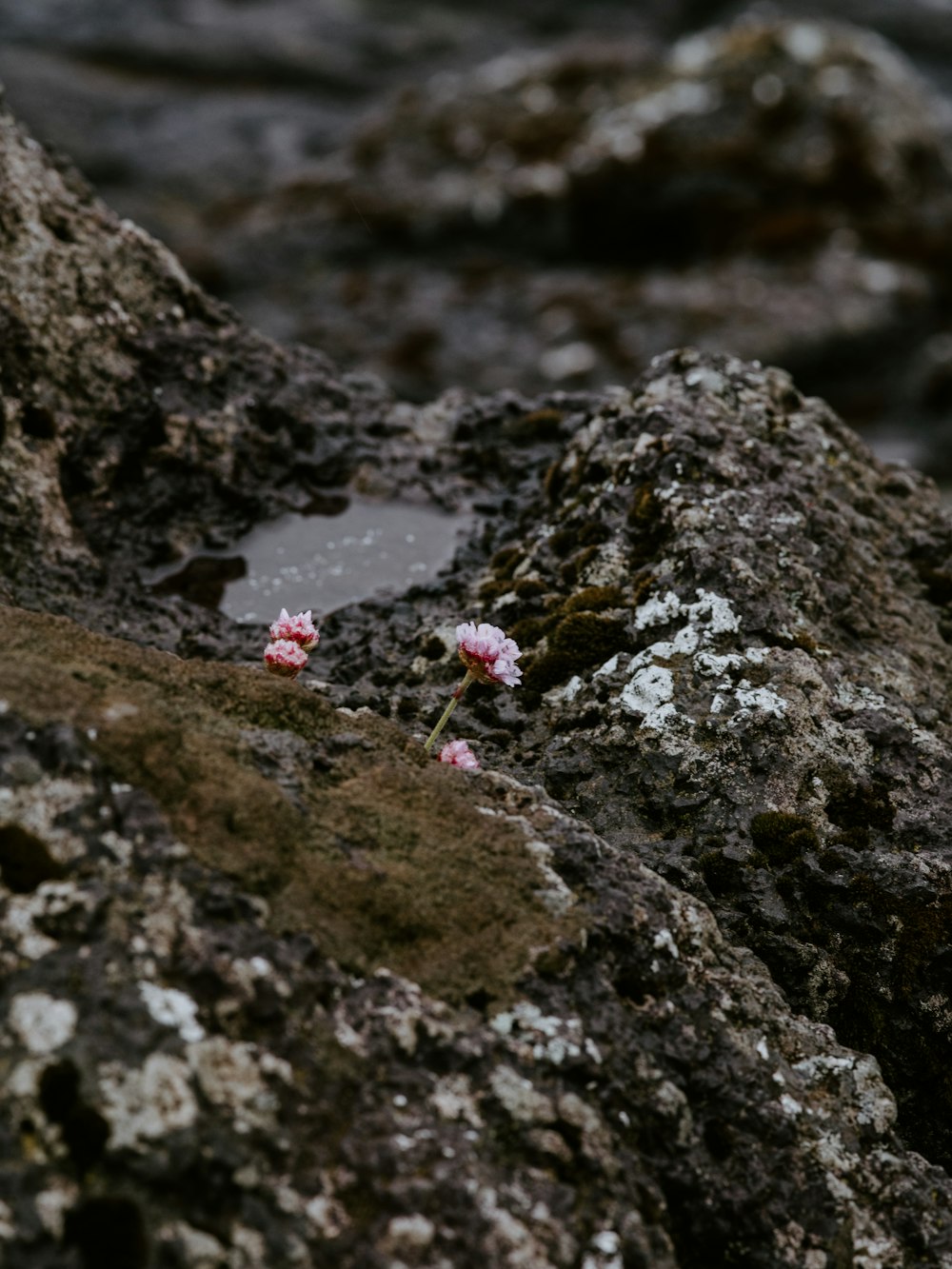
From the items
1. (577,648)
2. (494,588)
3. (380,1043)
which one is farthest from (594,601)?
(380,1043)

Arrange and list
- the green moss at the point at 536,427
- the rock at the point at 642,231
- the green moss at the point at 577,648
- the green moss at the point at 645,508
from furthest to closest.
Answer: the rock at the point at 642,231
the green moss at the point at 536,427
the green moss at the point at 645,508
the green moss at the point at 577,648

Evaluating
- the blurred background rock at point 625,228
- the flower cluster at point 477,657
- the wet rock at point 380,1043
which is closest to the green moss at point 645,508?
the flower cluster at point 477,657

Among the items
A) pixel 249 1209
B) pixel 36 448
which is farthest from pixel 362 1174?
pixel 36 448

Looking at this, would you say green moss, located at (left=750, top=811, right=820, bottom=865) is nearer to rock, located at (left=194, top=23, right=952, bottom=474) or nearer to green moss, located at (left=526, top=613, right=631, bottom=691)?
green moss, located at (left=526, top=613, right=631, bottom=691)

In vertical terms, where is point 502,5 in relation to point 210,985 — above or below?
above

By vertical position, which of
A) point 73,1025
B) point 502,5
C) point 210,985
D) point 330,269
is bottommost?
point 73,1025

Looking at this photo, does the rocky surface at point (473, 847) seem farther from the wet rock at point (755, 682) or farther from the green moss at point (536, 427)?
the green moss at point (536, 427)

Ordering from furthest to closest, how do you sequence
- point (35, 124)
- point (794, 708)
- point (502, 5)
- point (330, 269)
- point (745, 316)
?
point (502, 5) → point (35, 124) → point (330, 269) → point (745, 316) → point (794, 708)

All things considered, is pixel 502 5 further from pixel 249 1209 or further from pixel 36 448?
pixel 249 1209
